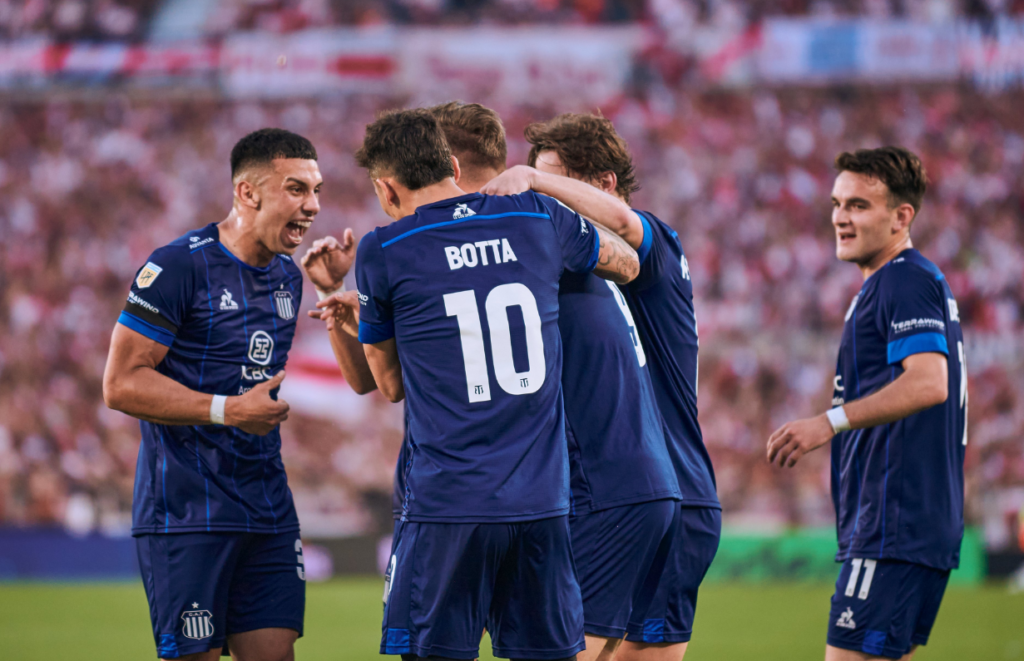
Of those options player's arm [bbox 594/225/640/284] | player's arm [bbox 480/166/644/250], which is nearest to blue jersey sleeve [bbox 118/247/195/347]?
player's arm [bbox 480/166/644/250]

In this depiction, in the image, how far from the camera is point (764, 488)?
54.8 ft

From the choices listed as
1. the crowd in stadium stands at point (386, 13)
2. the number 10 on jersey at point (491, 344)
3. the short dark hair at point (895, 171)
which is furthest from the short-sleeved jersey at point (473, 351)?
the crowd in stadium stands at point (386, 13)

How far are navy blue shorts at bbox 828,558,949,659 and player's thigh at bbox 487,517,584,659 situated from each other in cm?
160

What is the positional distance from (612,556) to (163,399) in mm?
→ 1944

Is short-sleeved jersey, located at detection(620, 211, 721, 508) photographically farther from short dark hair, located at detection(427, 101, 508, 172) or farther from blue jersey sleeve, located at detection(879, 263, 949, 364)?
blue jersey sleeve, located at detection(879, 263, 949, 364)

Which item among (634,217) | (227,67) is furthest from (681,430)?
(227,67)

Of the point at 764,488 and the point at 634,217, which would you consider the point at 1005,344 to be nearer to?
the point at 764,488

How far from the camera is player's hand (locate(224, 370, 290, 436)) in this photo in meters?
Answer: 4.16

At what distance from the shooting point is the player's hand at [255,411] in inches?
164

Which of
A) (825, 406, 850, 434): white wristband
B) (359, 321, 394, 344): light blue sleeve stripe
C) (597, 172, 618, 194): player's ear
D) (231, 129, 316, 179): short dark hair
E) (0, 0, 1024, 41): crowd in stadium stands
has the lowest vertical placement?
(825, 406, 850, 434): white wristband

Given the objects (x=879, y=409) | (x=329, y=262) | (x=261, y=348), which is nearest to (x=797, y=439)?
(x=879, y=409)

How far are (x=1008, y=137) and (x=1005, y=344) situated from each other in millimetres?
4862

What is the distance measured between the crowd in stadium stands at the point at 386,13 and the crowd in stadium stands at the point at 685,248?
1.76 meters

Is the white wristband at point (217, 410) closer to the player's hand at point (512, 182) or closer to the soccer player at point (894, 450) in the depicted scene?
the player's hand at point (512, 182)
